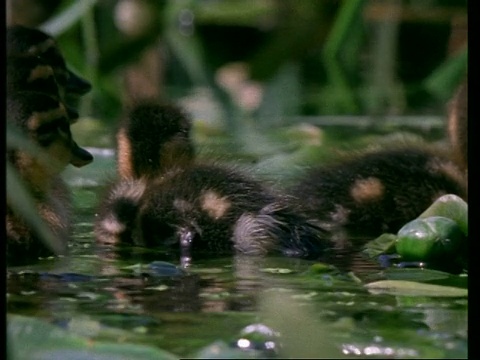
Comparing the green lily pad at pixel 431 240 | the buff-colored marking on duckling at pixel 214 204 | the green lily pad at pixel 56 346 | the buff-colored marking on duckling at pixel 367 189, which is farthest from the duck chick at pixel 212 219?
the green lily pad at pixel 56 346

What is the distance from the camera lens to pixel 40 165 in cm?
160

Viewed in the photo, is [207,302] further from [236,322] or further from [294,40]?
[294,40]

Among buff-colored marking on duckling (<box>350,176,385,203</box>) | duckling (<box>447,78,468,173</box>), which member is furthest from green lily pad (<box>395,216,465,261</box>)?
duckling (<box>447,78,468,173</box>)

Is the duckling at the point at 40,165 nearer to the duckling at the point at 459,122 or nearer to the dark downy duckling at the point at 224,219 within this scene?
the dark downy duckling at the point at 224,219

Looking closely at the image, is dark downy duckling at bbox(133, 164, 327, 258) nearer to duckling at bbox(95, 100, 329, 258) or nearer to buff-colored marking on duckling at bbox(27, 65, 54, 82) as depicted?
duckling at bbox(95, 100, 329, 258)

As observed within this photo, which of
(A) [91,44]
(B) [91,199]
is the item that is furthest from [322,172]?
(A) [91,44]

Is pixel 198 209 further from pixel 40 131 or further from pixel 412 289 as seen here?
pixel 412 289

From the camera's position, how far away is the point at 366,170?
2084mm

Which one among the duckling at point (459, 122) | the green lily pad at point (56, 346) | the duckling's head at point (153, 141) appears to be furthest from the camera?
the duckling at point (459, 122)

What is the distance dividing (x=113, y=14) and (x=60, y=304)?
2409 mm

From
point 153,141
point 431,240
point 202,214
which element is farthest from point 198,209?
point 431,240

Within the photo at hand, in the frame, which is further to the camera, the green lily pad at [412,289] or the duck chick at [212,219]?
the duck chick at [212,219]

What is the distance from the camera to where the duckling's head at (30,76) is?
1.62 meters

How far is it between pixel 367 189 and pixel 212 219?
43cm
